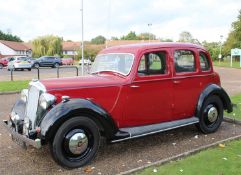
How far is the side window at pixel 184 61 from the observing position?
6375 millimetres

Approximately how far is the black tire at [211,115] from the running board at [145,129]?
0.98 feet

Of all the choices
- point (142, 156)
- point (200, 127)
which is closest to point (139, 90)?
point (142, 156)

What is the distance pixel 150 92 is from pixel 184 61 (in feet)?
3.77

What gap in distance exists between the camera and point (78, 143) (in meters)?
5.03

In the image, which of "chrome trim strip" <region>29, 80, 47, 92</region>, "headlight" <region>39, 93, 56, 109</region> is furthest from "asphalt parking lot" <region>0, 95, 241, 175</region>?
"chrome trim strip" <region>29, 80, 47, 92</region>

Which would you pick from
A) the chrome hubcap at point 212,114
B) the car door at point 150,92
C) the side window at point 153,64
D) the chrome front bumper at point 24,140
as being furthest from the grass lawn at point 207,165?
the side window at point 153,64

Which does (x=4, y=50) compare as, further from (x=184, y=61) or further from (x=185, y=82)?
(x=185, y=82)

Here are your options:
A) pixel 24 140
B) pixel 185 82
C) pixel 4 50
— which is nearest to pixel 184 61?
pixel 185 82

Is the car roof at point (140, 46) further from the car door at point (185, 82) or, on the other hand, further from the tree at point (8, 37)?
Answer: the tree at point (8, 37)

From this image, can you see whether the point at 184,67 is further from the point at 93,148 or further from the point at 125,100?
the point at 93,148

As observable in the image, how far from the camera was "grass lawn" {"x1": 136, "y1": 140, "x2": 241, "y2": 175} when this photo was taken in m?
4.64

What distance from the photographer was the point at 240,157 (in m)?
5.21

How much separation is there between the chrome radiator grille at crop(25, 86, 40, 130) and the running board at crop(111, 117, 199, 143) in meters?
1.35

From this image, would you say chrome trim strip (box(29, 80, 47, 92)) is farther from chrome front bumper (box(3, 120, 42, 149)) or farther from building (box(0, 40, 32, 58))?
building (box(0, 40, 32, 58))
